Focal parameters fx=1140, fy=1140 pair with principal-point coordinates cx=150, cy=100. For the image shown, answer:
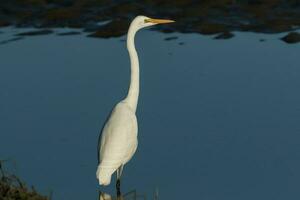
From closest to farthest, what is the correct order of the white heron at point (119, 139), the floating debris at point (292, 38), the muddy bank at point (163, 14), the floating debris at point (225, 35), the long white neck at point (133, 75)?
the white heron at point (119, 139) → the long white neck at point (133, 75) → the floating debris at point (292, 38) → the floating debris at point (225, 35) → the muddy bank at point (163, 14)

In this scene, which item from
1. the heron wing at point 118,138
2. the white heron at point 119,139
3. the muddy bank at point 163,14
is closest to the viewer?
the white heron at point 119,139

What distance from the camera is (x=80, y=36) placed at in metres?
12.8

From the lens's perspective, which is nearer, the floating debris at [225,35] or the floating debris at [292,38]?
the floating debris at [292,38]

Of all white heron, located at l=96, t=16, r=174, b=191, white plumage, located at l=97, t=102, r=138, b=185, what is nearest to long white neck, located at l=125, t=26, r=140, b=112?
white heron, located at l=96, t=16, r=174, b=191

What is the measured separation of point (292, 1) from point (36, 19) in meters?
3.03

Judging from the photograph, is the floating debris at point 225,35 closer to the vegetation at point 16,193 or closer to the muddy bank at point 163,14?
the muddy bank at point 163,14

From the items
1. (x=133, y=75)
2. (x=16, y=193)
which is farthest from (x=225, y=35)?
(x=16, y=193)

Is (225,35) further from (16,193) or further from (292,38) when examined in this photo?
(16,193)

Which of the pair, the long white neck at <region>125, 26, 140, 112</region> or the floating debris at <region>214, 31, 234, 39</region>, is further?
the floating debris at <region>214, 31, 234, 39</region>

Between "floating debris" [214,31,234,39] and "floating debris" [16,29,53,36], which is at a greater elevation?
"floating debris" [214,31,234,39]

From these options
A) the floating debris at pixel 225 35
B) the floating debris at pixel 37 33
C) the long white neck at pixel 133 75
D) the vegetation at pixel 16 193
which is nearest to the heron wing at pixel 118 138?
the long white neck at pixel 133 75

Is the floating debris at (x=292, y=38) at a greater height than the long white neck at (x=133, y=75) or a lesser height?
lesser

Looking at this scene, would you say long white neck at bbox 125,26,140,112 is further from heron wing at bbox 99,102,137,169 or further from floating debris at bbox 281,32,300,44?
floating debris at bbox 281,32,300,44

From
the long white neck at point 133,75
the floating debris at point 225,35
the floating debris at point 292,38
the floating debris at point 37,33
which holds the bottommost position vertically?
the floating debris at point 37,33
